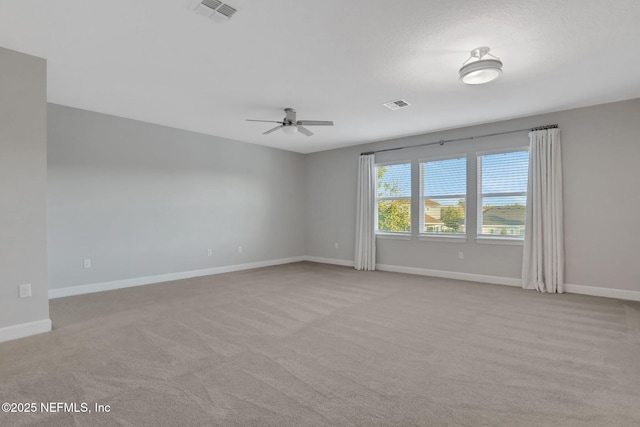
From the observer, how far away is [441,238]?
5.95 m

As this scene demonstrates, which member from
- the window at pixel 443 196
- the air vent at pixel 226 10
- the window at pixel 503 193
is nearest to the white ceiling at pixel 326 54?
the air vent at pixel 226 10

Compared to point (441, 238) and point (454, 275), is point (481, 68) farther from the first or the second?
point (454, 275)

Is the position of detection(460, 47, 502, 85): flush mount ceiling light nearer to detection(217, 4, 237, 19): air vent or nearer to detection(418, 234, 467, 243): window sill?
detection(217, 4, 237, 19): air vent

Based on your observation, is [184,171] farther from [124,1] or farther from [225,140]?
[124,1]

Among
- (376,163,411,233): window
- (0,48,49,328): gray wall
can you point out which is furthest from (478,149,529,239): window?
(0,48,49,328): gray wall

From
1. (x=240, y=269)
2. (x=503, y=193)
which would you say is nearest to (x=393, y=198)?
(x=503, y=193)

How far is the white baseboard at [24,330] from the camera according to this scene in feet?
9.70

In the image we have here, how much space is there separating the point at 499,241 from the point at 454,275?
983 millimetres

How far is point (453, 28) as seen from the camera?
8.52ft

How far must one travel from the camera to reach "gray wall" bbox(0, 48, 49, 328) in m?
2.96

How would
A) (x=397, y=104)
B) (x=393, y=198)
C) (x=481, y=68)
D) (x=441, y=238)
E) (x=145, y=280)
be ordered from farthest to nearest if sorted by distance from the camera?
1. (x=393, y=198)
2. (x=441, y=238)
3. (x=145, y=280)
4. (x=397, y=104)
5. (x=481, y=68)

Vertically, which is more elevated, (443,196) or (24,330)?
(443,196)

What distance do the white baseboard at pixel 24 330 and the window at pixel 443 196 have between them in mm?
5727

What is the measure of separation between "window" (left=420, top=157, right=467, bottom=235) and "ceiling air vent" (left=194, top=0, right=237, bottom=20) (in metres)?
4.72
